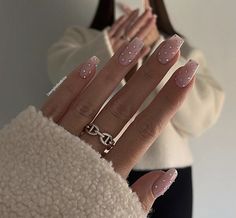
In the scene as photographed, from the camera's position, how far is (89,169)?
42 cm

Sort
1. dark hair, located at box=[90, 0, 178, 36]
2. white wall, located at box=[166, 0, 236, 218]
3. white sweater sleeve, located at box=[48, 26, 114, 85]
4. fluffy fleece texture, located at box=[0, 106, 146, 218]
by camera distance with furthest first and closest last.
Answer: white wall, located at box=[166, 0, 236, 218] → dark hair, located at box=[90, 0, 178, 36] → white sweater sleeve, located at box=[48, 26, 114, 85] → fluffy fleece texture, located at box=[0, 106, 146, 218]

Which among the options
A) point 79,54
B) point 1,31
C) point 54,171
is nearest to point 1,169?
point 54,171

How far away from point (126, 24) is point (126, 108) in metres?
0.67

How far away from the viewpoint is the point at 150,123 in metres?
0.46

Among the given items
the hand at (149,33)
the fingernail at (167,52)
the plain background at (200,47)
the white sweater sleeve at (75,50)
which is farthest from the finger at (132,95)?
the plain background at (200,47)

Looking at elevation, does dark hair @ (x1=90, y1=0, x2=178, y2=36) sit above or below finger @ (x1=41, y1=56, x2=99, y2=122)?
below

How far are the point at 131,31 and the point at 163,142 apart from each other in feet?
0.80

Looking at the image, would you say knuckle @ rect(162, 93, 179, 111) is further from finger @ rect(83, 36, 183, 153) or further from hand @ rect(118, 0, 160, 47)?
hand @ rect(118, 0, 160, 47)

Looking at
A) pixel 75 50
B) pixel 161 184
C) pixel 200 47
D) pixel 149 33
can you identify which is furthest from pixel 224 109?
pixel 161 184

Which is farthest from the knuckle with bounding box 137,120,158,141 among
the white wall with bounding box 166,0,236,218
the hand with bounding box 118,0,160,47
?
the white wall with bounding box 166,0,236,218

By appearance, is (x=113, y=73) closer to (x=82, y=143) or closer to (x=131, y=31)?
(x=82, y=143)

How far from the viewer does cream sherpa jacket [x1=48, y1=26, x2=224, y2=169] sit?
1079mm

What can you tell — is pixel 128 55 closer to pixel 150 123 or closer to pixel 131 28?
pixel 150 123

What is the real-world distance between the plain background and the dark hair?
0.22 feet
